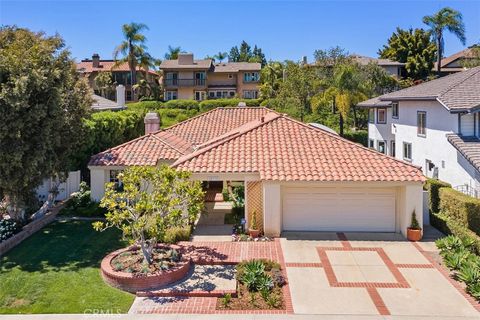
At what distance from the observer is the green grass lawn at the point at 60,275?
12305mm

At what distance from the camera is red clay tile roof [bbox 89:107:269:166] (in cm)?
2258

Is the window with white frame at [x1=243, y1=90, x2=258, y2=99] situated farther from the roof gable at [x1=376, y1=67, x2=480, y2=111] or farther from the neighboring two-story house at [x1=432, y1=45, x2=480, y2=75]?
the roof gable at [x1=376, y1=67, x2=480, y2=111]

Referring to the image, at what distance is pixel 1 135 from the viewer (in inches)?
642

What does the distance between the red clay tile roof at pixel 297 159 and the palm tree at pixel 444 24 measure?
5278cm

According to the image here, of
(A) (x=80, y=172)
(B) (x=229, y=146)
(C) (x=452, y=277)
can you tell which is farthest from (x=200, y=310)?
(A) (x=80, y=172)

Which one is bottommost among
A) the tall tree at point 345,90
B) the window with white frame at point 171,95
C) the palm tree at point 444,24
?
the tall tree at point 345,90

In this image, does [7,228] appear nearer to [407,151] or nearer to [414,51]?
[407,151]

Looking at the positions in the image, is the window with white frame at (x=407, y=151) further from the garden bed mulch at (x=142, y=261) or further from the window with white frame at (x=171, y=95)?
the window with white frame at (x=171, y=95)

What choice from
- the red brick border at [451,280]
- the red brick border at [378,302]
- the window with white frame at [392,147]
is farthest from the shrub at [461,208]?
the window with white frame at [392,147]

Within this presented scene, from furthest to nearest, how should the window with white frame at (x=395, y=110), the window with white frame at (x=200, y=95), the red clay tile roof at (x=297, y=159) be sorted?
the window with white frame at (x=200, y=95) < the window with white frame at (x=395, y=110) < the red clay tile roof at (x=297, y=159)

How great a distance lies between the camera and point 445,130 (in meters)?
24.9

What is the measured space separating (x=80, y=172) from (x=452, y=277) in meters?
19.4

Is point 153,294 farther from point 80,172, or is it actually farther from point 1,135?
point 80,172

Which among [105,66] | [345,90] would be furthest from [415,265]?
[105,66]
